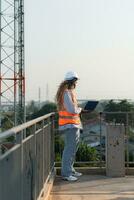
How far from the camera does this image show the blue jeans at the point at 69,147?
1059 cm

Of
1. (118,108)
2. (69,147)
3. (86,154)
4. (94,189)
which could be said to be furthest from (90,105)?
(118,108)

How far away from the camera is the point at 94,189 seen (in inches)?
400

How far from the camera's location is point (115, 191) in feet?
32.2

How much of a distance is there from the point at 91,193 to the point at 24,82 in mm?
21446

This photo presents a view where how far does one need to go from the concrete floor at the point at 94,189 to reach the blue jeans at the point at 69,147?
27 cm

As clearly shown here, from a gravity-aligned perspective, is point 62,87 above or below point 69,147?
above

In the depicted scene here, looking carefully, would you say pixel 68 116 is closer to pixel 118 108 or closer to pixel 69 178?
pixel 69 178

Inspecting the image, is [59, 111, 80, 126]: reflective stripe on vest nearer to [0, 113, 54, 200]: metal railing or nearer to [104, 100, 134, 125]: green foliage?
[104, 100, 134, 125]: green foliage

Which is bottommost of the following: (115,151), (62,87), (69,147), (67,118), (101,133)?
(115,151)

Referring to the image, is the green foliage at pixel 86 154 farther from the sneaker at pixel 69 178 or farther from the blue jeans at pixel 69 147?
the blue jeans at pixel 69 147

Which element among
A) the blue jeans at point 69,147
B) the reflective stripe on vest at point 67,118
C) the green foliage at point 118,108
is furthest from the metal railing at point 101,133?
the reflective stripe on vest at point 67,118

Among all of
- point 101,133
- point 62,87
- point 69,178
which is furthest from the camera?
point 101,133

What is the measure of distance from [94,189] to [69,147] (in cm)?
100

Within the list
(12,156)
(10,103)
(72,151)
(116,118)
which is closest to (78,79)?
(72,151)
